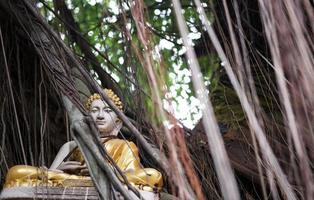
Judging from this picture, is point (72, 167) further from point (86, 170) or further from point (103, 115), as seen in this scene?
point (103, 115)

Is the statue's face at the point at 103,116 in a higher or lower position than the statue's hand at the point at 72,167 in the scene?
higher

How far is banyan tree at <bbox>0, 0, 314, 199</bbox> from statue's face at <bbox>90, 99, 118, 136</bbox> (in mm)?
79

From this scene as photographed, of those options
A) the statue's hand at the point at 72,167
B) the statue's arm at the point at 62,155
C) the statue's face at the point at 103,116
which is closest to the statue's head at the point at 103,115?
the statue's face at the point at 103,116

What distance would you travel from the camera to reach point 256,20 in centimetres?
321

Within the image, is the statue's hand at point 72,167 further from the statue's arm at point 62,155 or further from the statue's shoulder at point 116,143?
the statue's shoulder at point 116,143

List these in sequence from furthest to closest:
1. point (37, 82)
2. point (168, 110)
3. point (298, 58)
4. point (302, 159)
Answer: point (37, 82) < point (168, 110) < point (298, 58) < point (302, 159)

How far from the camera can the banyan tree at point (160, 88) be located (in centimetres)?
165

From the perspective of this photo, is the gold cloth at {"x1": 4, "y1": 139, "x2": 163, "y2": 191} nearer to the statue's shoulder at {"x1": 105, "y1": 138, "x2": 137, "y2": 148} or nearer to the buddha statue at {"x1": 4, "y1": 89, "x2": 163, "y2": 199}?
the buddha statue at {"x1": 4, "y1": 89, "x2": 163, "y2": 199}

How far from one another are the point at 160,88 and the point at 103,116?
1.08 m

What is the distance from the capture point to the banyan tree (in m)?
1.65

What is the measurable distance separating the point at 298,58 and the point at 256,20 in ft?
5.54

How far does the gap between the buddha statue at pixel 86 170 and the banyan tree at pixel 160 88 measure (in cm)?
6

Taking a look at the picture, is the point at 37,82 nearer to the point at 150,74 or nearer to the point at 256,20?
the point at 256,20

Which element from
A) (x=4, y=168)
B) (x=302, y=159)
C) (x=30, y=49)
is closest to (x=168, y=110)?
(x=302, y=159)
